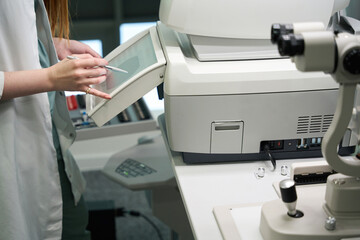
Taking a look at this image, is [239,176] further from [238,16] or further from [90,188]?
[90,188]

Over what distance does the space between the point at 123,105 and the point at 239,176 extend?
13.2 inches

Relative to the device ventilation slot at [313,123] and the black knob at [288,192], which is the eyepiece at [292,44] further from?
the device ventilation slot at [313,123]

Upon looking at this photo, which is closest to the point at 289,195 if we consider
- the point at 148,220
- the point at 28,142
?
the point at 28,142

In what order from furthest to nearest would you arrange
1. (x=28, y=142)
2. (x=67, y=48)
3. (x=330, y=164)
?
(x=67, y=48) → (x=28, y=142) → (x=330, y=164)

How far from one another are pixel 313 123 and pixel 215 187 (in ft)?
0.98

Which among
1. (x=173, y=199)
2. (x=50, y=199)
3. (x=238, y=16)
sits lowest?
(x=173, y=199)

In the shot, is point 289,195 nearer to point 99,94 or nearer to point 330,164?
point 330,164

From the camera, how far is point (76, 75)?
A: 1.22 meters

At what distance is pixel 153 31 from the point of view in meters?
1.47

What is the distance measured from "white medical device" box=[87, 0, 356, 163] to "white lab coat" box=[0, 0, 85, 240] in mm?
177

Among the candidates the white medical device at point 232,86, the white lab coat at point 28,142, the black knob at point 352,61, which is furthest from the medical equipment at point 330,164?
the white lab coat at point 28,142

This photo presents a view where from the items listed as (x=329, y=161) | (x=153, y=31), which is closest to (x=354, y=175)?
(x=329, y=161)

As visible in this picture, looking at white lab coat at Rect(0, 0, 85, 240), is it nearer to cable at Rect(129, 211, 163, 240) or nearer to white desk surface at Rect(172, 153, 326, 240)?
white desk surface at Rect(172, 153, 326, 240)

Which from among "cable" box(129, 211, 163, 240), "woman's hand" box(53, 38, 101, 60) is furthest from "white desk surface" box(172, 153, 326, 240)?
"cable" box(129, 211, 163, 240)
